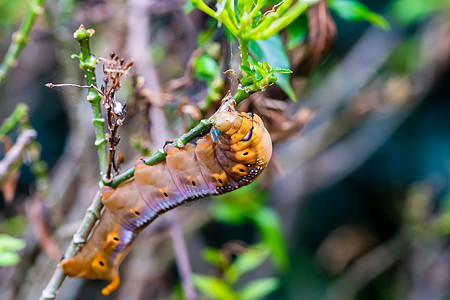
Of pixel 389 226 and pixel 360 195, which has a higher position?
pixel 360 195

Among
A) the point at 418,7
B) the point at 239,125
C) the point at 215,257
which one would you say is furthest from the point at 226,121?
the point at 418,7

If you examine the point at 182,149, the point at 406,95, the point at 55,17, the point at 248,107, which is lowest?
the point at 406,95

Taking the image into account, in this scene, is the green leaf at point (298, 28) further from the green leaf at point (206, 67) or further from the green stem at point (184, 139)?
the green stem at point (184, 139)

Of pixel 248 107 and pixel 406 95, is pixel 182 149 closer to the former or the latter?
pixel 248 107

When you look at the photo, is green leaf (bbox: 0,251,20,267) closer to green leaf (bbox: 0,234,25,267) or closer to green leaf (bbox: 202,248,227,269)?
green leaf (bbox: 0,234,25,267)

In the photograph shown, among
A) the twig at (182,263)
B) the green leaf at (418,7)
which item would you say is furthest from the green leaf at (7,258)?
the green leaf at (418,7)

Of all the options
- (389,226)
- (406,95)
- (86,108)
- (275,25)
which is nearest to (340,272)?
(389,226)

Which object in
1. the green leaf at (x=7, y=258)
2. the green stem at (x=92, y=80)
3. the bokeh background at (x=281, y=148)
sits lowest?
the bokeh background at (x=281, y=148)
